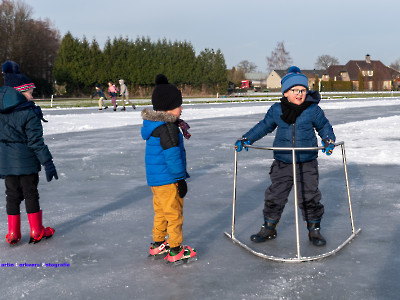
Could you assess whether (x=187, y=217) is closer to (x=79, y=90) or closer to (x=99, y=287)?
(x=99, y=287)

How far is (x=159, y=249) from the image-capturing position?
A: 415 centimetres

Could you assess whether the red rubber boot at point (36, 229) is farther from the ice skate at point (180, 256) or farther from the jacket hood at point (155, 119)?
the jacket hood at point (155, 119)

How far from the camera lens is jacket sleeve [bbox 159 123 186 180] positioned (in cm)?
374

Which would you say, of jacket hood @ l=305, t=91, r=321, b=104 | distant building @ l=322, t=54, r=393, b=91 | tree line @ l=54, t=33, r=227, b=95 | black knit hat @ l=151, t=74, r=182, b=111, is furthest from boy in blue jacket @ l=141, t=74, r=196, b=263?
distant building @ l=322, t=54, r=393, b=91

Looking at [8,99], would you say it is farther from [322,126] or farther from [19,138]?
[322,126]

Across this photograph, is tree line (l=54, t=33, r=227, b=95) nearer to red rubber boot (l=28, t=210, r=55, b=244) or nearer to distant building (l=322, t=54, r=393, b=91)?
red rubber boot (l=28, t=210, r=55, b=244)

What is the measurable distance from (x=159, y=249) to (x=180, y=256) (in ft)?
0.78

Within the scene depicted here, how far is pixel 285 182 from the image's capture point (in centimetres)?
448

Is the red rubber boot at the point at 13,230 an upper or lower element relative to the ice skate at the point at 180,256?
upper

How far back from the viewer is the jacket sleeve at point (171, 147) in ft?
12.3

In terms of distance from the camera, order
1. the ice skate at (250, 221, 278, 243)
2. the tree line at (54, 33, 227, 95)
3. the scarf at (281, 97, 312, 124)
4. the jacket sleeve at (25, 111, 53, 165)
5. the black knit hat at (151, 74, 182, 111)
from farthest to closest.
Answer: the tree line at (54, 33, 227, 95)
the ice skate at (250, 221, 278, 243)
the jacket sleeve at (25, 111, 53, 165)
the scarf at (281, 97, 312, 124)
the black knit hat at (151, 74, 182, 111)

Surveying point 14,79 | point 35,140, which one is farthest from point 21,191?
point 14,79

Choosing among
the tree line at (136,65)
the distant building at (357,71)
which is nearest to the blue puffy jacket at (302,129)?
the tree line at (136,65)

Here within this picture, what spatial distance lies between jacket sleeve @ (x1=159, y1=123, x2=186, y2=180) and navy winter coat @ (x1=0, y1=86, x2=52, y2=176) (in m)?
1.33
